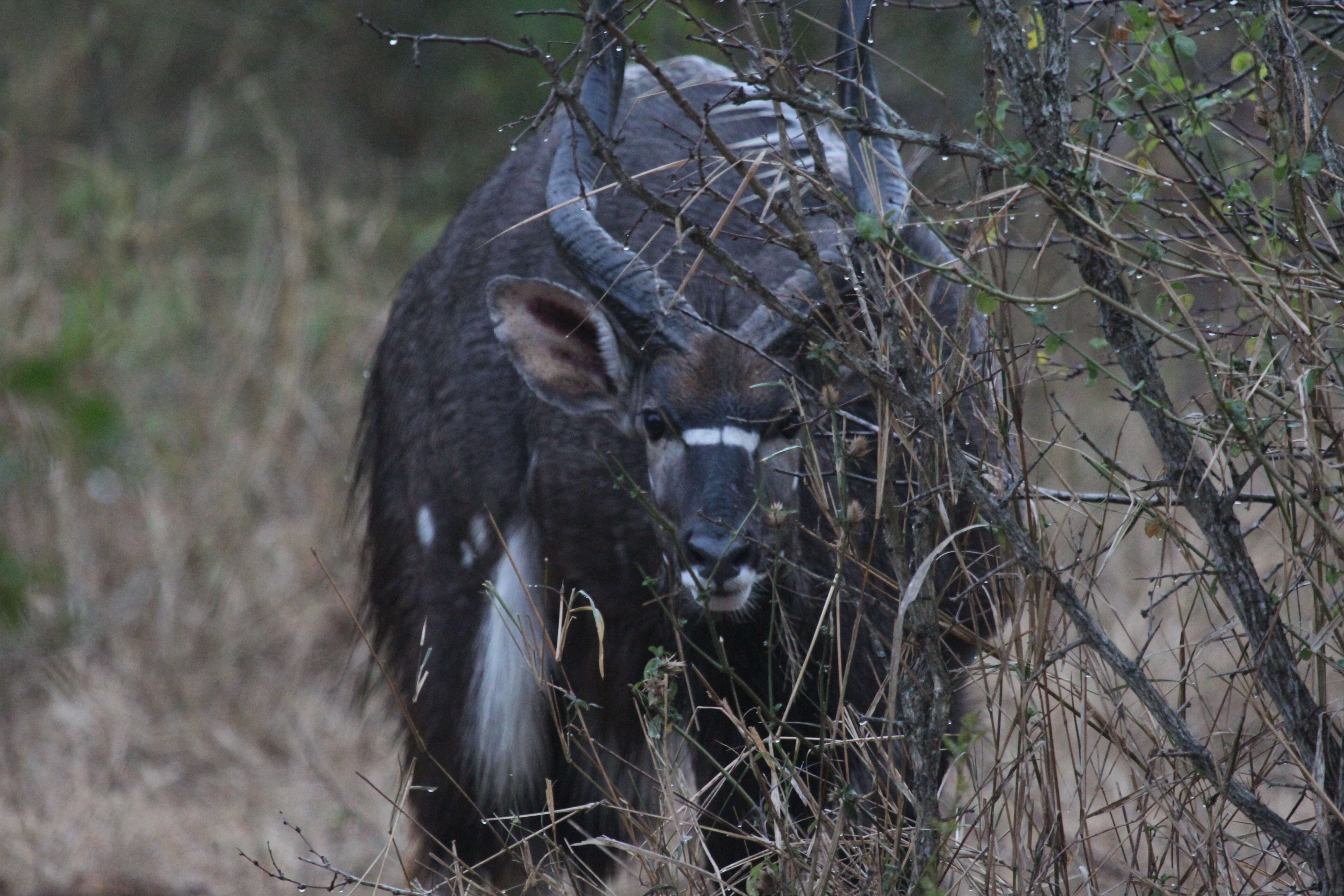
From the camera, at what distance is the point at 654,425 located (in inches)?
137

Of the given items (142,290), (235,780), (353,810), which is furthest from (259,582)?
(142,290)

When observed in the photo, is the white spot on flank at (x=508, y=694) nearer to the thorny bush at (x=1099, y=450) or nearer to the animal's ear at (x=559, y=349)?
the animal's ear at (x=559, y=349)

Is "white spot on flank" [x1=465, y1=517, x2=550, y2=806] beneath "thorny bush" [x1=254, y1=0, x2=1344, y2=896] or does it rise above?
beneath

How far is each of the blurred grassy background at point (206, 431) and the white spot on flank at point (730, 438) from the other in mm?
1293

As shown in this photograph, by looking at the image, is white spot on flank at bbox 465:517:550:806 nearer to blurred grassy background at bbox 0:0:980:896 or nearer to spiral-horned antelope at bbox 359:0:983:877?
spiral-horned antelope at bbox 359:0:983:877

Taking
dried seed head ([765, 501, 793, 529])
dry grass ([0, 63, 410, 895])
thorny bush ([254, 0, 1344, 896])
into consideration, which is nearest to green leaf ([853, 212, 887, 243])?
thorny bush ([254, 0, 1344, 896])

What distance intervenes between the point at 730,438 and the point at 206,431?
4.35 m

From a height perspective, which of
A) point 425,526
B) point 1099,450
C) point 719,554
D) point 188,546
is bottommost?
point 188,546

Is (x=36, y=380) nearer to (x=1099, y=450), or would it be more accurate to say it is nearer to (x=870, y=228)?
(x=870, y=228)

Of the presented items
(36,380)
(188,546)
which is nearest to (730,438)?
(36,380)

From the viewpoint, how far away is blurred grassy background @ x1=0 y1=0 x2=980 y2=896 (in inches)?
209

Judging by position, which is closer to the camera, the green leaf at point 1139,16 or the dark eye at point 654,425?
the green leaf at point 1139,16

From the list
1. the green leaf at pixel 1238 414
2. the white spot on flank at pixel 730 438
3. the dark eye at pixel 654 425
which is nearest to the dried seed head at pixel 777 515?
the white spot on flank at pixel 730 438

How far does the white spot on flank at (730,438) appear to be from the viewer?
3.28 meters
